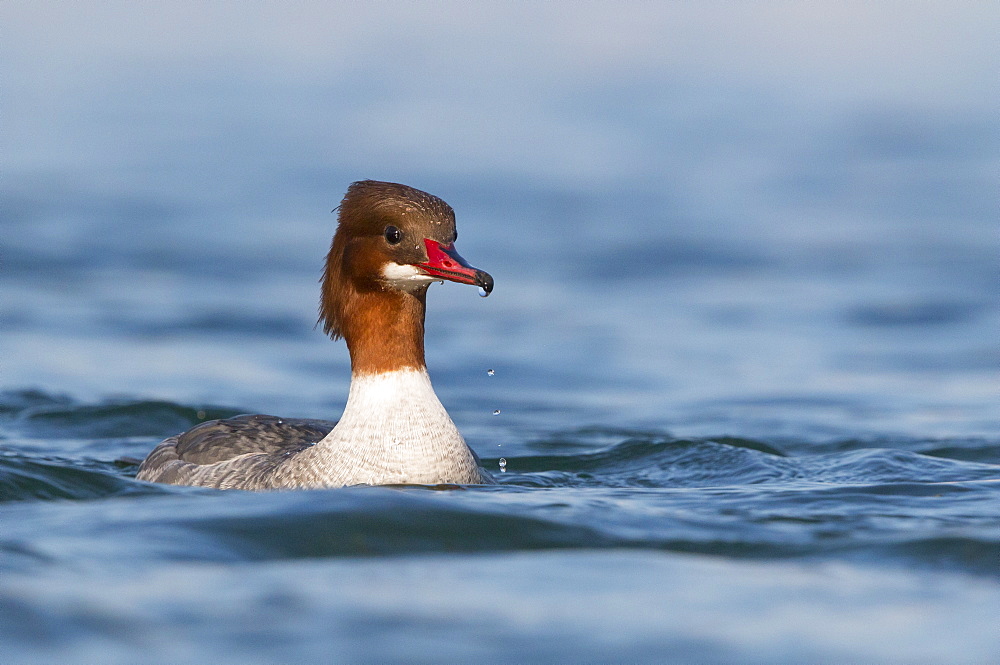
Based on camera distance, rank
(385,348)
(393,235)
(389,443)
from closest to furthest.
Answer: (393,235), (389,443), (385,348)

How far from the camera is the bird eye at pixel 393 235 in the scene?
7582 mm

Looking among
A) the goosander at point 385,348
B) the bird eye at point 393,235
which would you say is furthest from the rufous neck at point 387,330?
the bird eye at point 393,235

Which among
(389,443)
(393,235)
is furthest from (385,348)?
(393,235)

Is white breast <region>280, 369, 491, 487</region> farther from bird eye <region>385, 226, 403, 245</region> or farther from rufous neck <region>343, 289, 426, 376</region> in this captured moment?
bird eye <region>385, 226, 403, 245</region>

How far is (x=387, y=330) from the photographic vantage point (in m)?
7.83

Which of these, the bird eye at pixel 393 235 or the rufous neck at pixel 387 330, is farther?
the rufous neck at pixel 387 330

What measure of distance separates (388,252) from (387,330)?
46cm

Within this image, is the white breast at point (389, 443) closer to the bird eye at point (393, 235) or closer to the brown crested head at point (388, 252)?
the brown crested head at point (388, 252)

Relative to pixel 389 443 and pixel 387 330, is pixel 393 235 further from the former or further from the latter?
pixel 389 443

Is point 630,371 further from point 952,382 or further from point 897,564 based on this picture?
point 897,564

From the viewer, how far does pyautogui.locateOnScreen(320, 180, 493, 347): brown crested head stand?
7566 millimetres

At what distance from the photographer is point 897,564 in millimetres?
6461

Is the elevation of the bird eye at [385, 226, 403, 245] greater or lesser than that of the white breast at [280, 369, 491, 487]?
greater

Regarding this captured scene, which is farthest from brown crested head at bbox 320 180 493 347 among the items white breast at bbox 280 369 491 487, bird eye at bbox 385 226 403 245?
white breast at bbox 280 369 491 487
